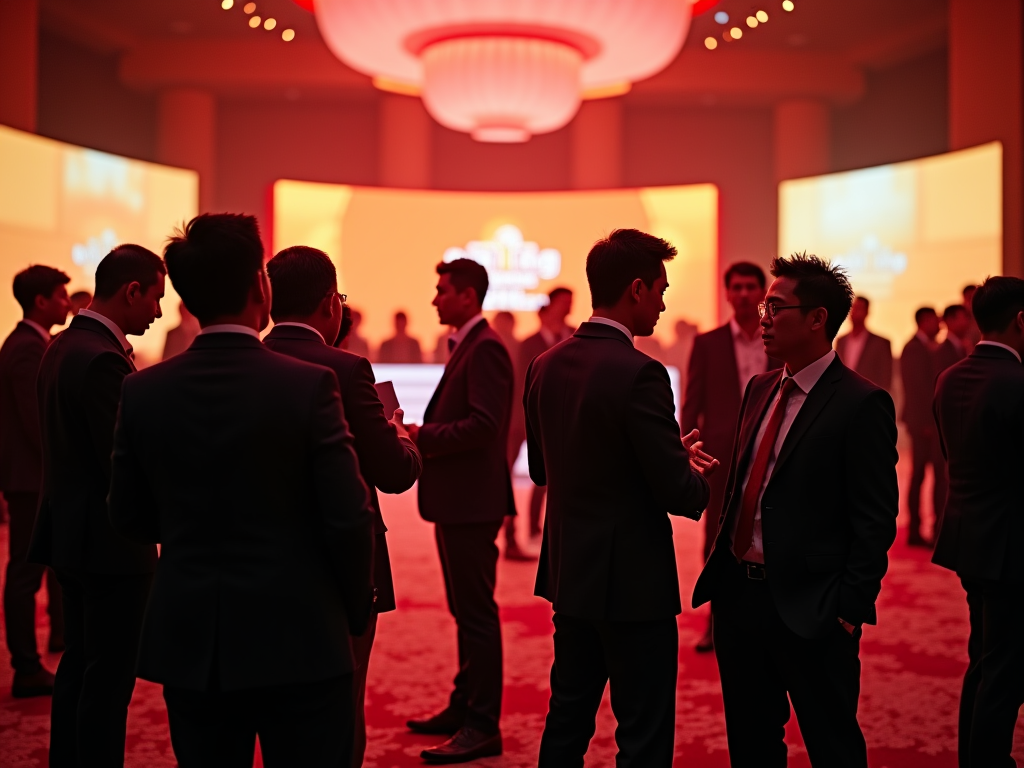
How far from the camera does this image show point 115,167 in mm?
11406

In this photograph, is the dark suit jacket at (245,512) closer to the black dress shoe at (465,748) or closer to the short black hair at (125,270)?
the short black hair at (125,270)

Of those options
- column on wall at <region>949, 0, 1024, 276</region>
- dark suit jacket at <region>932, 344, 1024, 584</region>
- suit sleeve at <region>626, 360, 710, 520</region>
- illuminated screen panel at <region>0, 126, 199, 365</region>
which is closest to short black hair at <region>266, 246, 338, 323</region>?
suit sleeve at <region>626, 360, 710, 520</region>

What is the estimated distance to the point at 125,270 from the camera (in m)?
2.85

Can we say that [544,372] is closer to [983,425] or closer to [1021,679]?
[983,425]

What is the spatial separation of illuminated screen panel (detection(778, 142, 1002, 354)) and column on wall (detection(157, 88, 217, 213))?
8.30 meters

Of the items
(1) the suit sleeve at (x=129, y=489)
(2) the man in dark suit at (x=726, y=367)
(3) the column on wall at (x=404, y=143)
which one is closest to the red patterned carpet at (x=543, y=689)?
(2) the man in dark suit at (x=726, y=367)

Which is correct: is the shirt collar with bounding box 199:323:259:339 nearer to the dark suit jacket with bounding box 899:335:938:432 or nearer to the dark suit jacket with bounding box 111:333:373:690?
the dark suit jacket with bounding box 111:333:373:690

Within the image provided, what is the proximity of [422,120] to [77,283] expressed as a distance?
5.98 m

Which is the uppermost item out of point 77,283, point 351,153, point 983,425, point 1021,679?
point 351,153

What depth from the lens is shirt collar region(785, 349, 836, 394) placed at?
8.21ft

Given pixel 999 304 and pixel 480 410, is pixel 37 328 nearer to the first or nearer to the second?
pixel 480 410

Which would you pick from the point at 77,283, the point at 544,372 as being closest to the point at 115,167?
the point at 77,283

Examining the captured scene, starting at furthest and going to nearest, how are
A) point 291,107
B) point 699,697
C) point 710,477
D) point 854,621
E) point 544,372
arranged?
point 291,107
point 710,477
point 699,697
point 544,372
point 854,621

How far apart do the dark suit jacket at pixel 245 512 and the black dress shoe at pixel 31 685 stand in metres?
2.55
